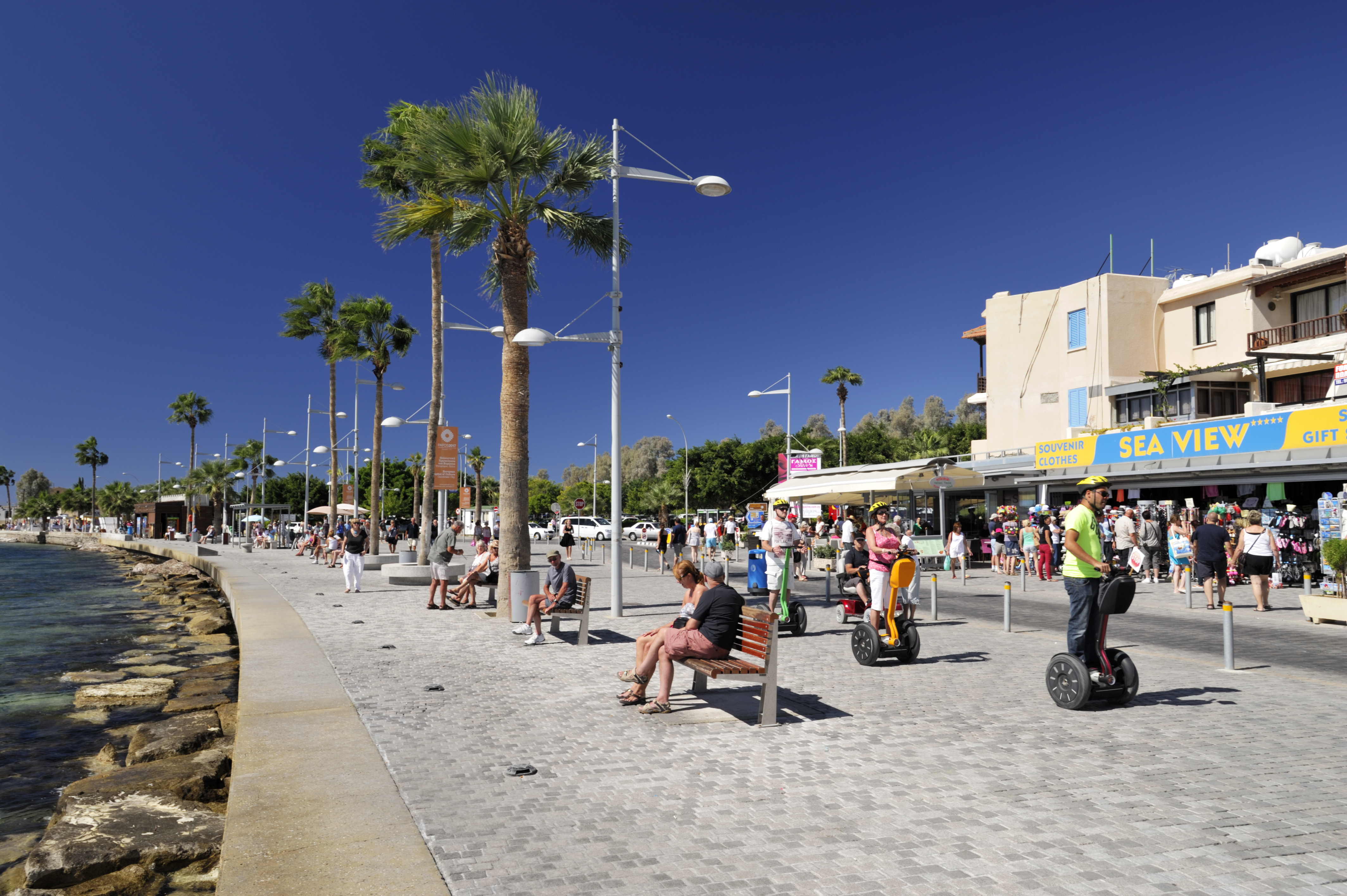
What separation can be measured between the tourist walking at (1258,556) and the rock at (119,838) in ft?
52.2

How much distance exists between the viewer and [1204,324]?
34.7m

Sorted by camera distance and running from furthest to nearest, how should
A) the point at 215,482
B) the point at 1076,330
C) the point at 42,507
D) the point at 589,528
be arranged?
1. the point at 42,507
2. the point at 215,482
3. the point at 589,528
4. the point at 1076,330

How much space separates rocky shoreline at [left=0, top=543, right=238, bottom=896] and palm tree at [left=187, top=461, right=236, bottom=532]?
2724 inches

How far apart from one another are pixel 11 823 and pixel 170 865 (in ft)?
7.72

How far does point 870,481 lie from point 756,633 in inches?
733

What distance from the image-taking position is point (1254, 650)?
35.6ft

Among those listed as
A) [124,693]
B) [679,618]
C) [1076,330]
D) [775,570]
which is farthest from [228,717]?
[1076,330]

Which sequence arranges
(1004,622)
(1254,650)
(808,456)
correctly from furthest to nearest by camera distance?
(808,456) → (1004,622) → (1254,650)

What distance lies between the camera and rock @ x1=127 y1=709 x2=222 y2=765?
716 cm

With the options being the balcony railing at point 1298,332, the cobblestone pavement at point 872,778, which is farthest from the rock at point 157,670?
the balcony railing at point 1298,332

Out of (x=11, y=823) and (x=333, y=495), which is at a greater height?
(x=333, y=495)

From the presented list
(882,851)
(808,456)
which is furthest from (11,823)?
(808,456)

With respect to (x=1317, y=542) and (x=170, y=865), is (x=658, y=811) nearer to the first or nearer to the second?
(x=170, y=865)

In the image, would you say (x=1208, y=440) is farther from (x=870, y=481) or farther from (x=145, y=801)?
(x=145, y=801)
